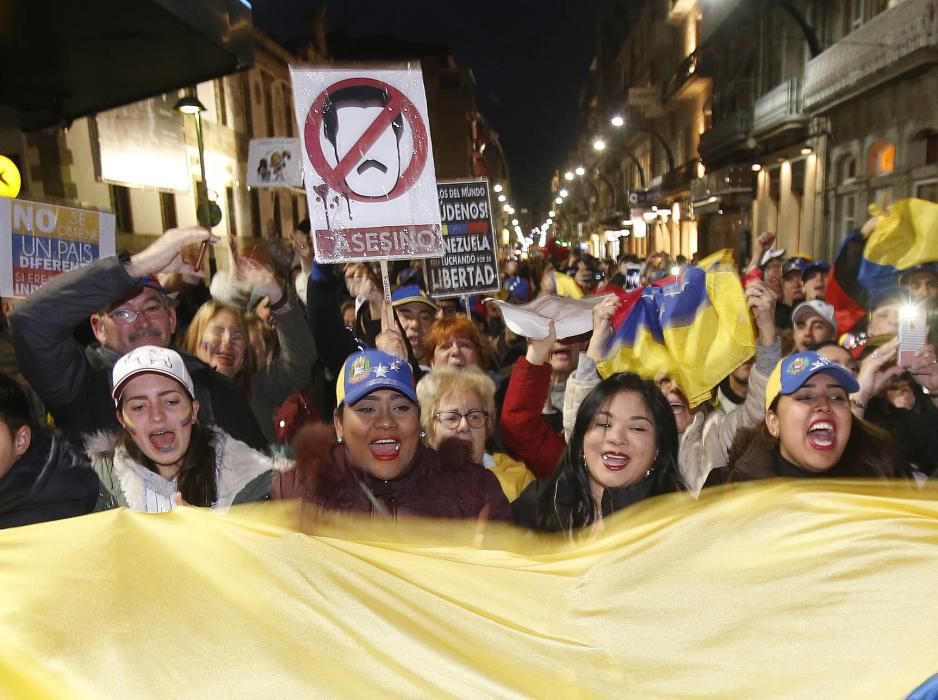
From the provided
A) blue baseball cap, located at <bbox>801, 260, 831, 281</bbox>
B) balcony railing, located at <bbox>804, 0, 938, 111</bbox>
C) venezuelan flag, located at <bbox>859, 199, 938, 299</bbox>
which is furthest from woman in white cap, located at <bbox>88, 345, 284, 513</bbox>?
balcony railing, located at <bbox>804, 0, 938, 111</bbox>

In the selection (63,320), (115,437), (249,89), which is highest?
(249,89)

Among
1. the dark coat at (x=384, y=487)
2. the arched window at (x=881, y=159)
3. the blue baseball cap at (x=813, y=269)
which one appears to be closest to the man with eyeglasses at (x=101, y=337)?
the dark coat at (x=384, y=487)

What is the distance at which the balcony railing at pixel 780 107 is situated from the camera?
18.5m

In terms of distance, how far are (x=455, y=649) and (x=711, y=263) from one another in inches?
113

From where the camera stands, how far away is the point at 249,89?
26844mm

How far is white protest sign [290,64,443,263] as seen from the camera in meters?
4.20

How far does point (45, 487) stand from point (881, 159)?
53.3 feet

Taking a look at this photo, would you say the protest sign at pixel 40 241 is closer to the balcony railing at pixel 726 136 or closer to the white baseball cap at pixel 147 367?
the white baseball cap at pixel 147 367

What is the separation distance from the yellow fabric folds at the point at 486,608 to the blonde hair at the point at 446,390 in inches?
46.2

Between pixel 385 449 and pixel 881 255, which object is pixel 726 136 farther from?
pixel 385 449

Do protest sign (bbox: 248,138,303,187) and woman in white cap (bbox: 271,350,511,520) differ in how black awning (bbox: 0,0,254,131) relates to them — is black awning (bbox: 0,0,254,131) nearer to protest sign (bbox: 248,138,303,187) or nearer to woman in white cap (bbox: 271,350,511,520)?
protest sign (bbox: 248,138,303,187)

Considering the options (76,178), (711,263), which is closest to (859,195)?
(711,263)

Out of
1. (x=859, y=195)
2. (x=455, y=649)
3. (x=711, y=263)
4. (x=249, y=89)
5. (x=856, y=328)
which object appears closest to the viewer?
(x=455, y=649)

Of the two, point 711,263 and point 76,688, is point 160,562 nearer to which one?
point 76,688
